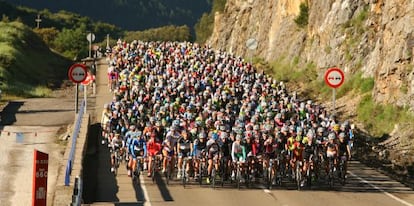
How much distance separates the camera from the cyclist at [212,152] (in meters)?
20.5

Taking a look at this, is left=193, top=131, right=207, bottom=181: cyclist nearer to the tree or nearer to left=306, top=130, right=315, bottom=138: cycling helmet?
left=306, top=130, right=315, bottom=138: cycling helmet

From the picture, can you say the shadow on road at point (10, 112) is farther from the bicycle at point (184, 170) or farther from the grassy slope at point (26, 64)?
the bicycle at point (184, 170)

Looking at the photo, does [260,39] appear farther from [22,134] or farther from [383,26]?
[22,134]

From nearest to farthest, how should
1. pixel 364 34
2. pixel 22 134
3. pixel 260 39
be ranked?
pixel 22 134 → pixel 364 34 → pixel 260 39

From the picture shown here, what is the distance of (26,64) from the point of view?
52000 mm

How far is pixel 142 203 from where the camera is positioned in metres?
17.9

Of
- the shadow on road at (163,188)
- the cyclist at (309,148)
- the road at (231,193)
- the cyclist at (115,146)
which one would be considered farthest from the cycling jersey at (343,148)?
the cyclist at (115,146)

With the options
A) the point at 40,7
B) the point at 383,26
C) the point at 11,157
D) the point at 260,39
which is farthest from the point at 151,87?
the point at 40,7

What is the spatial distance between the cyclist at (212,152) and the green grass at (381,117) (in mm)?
9936

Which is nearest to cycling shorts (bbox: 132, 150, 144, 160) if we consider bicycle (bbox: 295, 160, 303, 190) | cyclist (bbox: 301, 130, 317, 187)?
bicycle (bbox: 295, 160, 303, 190)

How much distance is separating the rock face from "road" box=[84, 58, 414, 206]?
889 centimetres

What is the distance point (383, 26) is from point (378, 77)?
2.77 m

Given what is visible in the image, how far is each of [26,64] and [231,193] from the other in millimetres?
34939

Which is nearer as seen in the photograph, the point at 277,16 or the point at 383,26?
the point at 383,26
